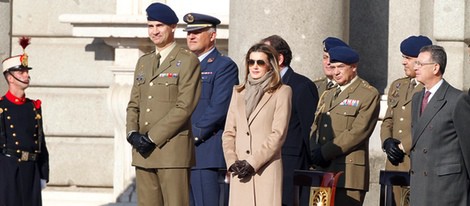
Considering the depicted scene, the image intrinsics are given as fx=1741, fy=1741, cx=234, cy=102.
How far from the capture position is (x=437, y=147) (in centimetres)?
1062

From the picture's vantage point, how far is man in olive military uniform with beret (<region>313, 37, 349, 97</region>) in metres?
12.3

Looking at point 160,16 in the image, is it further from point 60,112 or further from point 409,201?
point 60,112

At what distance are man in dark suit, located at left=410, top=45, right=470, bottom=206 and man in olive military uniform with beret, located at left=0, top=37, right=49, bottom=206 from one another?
10.2 feet

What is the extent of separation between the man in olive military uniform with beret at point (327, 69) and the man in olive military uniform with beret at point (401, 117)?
0.44 m

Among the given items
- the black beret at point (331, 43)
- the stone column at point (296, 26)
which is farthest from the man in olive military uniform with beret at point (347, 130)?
the stone column at point (296, 26)

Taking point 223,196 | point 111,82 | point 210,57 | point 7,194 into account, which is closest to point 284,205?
point 223,196

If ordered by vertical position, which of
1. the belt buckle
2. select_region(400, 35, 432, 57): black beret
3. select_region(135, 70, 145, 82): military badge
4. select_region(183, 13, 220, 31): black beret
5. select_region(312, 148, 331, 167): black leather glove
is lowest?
the belt buckle

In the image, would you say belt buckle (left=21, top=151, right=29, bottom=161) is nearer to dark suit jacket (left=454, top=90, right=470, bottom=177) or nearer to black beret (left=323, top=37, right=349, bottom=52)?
black beret (left=323, top=37, right=349, bottom=52)

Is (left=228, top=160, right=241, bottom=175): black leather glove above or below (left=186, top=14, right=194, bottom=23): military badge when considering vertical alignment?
below

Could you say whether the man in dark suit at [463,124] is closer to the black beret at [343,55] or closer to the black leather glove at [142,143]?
the black beret at [343,55]

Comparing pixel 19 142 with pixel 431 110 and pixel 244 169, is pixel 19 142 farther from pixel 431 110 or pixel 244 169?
pixel 431 110

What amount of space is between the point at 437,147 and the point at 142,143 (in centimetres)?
189

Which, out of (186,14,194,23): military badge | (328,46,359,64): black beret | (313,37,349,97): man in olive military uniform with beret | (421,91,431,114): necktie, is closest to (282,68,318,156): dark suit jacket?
(328,46,359,64): black beret

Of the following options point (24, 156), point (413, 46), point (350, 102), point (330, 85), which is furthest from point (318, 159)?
point (24, 156)
